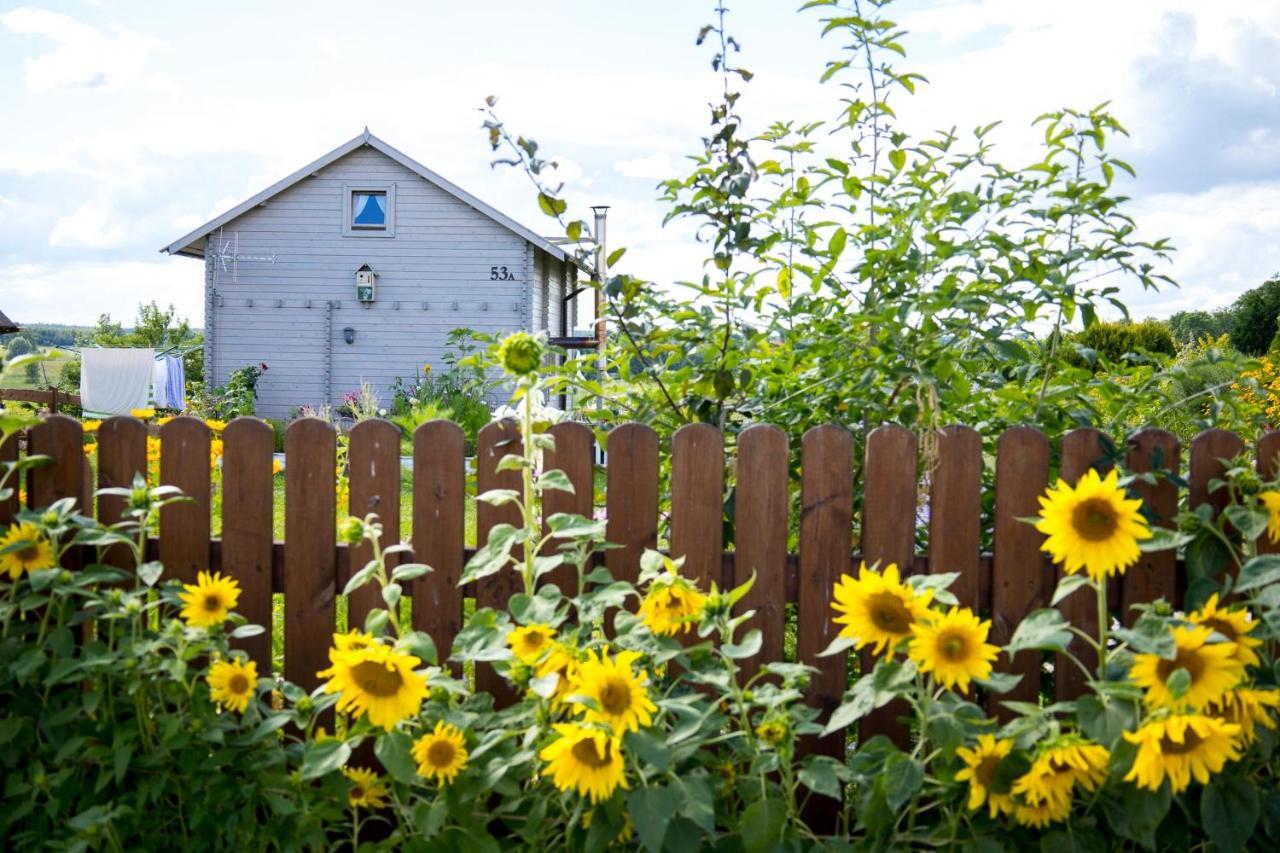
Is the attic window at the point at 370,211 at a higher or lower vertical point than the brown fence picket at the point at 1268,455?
higher

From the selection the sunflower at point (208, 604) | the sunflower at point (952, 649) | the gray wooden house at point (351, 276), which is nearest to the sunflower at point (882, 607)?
the sunflower at point (952, 649)

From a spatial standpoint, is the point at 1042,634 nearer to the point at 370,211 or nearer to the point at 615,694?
the point at 615,694

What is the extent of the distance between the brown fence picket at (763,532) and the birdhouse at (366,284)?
17.4m

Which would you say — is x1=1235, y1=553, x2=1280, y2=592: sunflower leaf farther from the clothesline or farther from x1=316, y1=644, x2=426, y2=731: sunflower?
the clothesline

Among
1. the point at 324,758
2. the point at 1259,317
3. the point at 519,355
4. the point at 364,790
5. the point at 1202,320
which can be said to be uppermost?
the point at 1202,320

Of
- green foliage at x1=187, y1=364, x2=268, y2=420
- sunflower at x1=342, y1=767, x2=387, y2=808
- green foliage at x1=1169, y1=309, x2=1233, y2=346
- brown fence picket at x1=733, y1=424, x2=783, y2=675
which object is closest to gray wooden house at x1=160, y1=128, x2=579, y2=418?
green foliage at x1=187, y1=364, x2=268, y2=420

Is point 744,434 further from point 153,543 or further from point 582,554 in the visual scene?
point 153,543

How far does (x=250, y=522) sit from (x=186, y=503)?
0.17 meters

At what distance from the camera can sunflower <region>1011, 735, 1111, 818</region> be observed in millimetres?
1892

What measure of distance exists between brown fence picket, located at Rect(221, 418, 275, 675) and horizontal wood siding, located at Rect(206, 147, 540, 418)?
53.8ft

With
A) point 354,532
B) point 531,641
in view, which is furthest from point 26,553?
point 531,641

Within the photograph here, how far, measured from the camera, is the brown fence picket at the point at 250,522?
108 inches

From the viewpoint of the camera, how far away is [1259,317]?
88.5 ft

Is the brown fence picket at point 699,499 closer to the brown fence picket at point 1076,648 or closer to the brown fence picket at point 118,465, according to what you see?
the brown fence picket at point 1076,648
